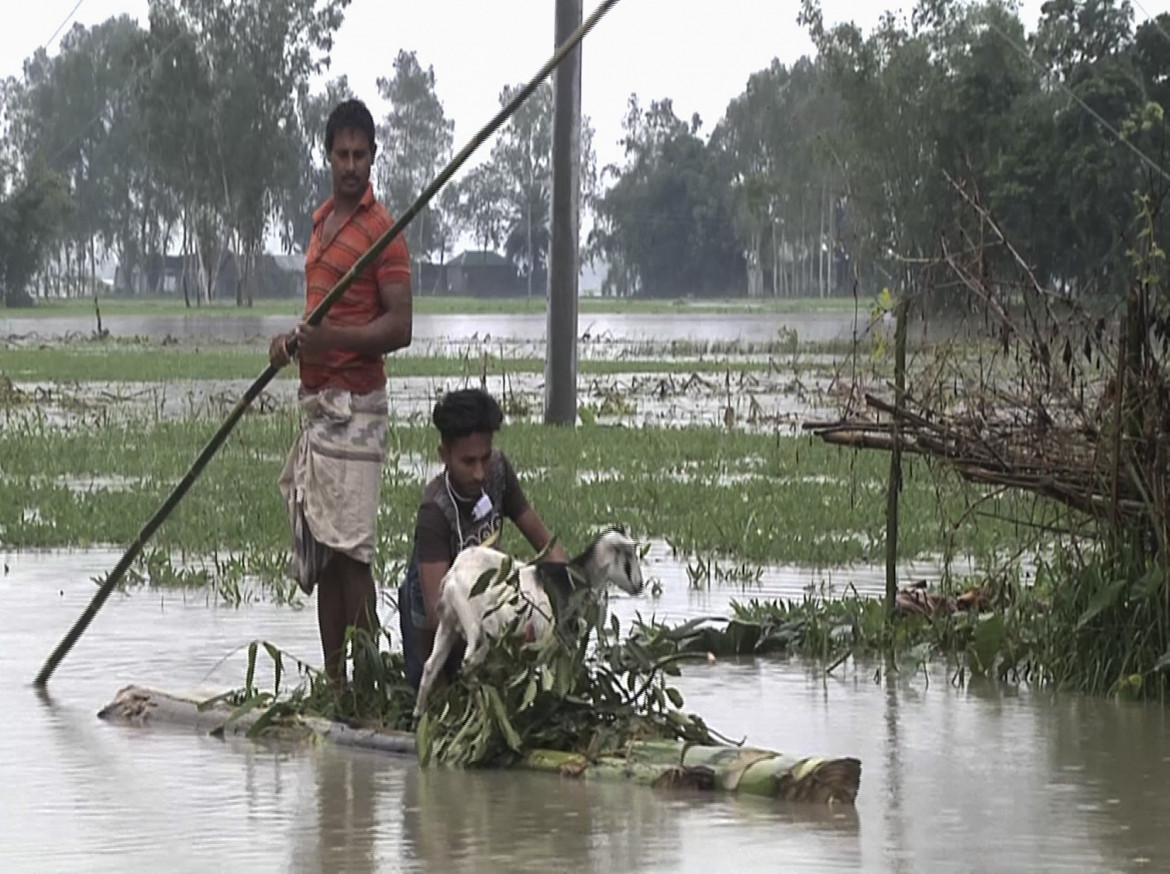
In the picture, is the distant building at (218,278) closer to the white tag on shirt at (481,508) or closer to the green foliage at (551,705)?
the white tag on shirt at (481,508)

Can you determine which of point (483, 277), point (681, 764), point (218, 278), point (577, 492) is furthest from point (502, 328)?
point (483, 277)

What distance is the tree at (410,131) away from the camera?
119188mm

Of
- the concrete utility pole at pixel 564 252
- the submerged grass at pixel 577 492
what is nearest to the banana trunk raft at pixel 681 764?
the submerged grass at pixel 577 492

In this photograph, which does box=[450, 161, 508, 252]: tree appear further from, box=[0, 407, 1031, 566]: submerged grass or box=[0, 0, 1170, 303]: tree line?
box=[0, 407, 1031, 566]: submerged grass

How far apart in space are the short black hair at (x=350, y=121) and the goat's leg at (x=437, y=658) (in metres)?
1.75

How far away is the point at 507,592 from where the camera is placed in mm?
6730

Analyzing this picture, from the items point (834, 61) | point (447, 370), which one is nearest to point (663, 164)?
point (834, 61)

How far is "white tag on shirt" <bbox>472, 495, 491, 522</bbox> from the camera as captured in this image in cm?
720

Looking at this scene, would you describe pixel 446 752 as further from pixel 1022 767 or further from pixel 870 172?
pixel 870 172

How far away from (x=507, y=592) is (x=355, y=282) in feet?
4.68

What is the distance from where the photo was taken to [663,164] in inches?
4911

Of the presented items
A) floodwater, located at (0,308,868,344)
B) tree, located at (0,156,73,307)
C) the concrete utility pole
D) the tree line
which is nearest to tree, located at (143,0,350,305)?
the tree line

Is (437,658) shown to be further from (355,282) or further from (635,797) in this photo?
(355,282)

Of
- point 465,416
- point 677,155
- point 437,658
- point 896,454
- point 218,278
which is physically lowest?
point 437,658
